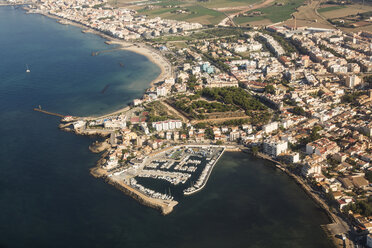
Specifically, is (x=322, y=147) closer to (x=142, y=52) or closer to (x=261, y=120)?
(x=261, y=120)

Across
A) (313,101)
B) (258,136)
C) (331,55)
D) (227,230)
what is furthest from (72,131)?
(331,55)

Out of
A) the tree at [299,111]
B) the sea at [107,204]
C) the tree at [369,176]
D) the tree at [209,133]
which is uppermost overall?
the tree at [299,111]

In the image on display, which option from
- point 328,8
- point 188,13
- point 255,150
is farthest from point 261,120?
point 188,13

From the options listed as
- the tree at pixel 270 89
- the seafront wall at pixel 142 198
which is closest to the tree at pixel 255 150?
the seafront wall at pixel 142 198

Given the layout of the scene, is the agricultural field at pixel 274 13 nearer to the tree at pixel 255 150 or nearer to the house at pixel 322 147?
the house at pixel 322 147

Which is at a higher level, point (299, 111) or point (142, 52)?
point (142, 52)

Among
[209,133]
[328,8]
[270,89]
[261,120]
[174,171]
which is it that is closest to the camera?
[174,171]

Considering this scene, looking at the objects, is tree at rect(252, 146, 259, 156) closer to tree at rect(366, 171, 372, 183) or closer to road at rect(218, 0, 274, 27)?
tree at rect(366, 171, 372, 183)

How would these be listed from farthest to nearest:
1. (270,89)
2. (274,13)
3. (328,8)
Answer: (274,13), (328,8), (270,89)

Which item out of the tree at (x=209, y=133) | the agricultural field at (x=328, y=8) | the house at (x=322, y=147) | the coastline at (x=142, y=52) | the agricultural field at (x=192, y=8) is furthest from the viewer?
the agricultural field at (x=192, y=8)

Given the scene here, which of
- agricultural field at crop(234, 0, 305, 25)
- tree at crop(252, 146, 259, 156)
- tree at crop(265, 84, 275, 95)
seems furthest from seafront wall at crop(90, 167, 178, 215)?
agricultural field at crop(234, 0, 305, 25)
